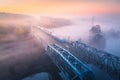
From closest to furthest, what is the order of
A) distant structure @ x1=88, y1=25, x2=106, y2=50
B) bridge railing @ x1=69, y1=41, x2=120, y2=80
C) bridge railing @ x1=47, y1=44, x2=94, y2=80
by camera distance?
bridge railing @ x1=47, y1=44, x2=94, y2=80 < bridge railing @ x1=69, y1=41, x2=120, y2=80 < distant structure @ x1=88, y1=25, x2=106, y2=50

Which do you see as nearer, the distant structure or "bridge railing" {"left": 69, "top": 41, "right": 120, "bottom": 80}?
"bridge railing" {"left": 69, "top": 41, "right": 120, "bottom": 80}

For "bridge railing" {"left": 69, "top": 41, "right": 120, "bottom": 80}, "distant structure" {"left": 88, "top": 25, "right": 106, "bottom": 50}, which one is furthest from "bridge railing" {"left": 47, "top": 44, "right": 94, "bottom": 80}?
"distant structure" {"left": 88, "top": 25, "right": 106, "bottom": 50}

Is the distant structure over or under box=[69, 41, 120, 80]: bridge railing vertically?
under

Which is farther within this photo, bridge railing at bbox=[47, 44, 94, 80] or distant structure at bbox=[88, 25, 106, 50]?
distant structure at bbox=[88, 25, 106, 50]

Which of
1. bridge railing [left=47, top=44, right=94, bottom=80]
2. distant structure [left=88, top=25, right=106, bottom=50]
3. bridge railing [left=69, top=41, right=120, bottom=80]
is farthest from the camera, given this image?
distant structure [left=88, top=25, right=106, bottom=50]

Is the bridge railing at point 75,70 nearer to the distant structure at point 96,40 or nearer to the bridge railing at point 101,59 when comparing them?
the bridge railing at point 101,59

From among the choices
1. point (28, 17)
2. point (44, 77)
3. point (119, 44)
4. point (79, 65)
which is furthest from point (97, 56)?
point (119, 44)

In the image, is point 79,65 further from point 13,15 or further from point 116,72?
point 13,15

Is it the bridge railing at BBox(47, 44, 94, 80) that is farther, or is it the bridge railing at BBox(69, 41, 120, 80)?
the bridge railing at BBox(69, 41, 120, 80)

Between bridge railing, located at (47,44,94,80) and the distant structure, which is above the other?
bridge railing, located at (47,44,94,80)

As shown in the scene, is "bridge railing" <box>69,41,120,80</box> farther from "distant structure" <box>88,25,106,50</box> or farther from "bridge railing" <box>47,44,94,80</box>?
"distant structure" <box>88,25,106,50</box>
